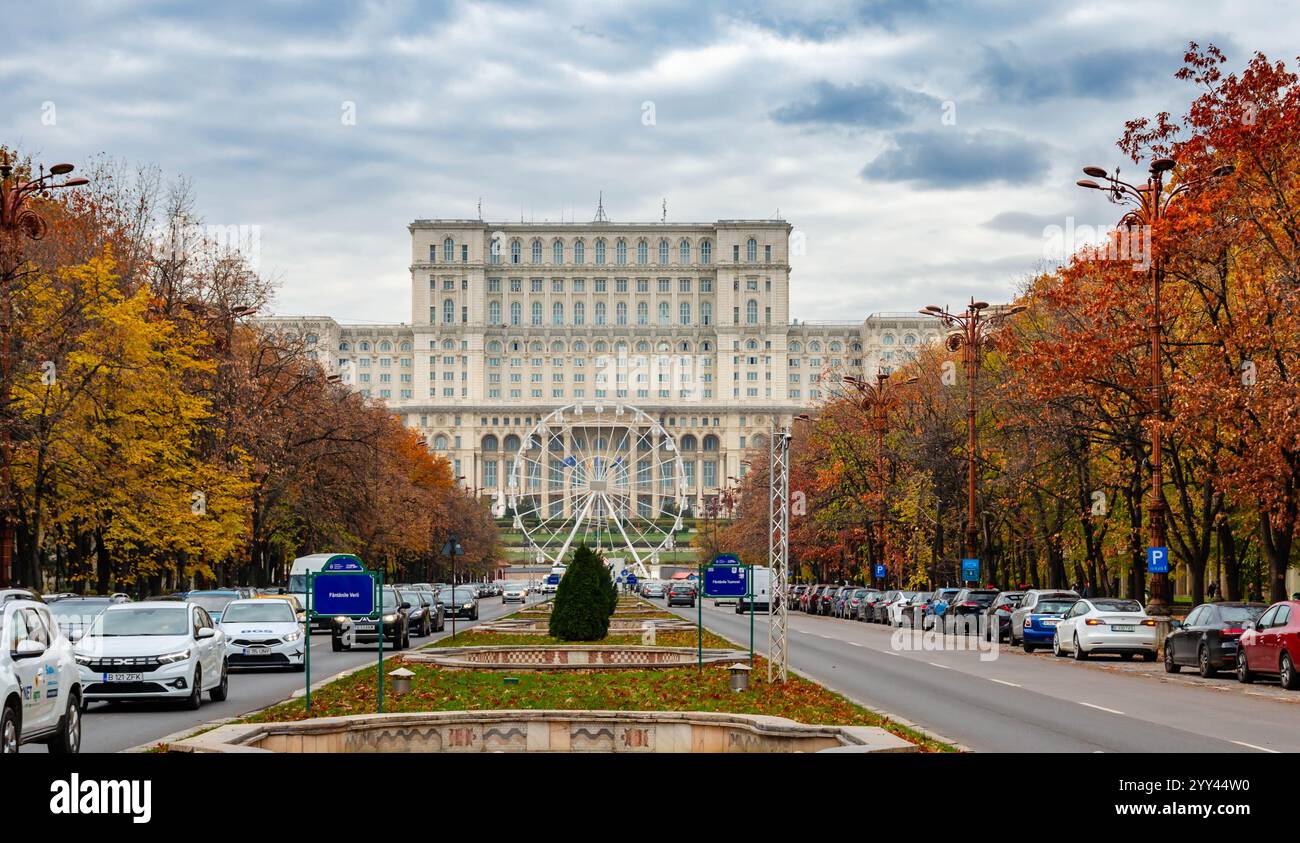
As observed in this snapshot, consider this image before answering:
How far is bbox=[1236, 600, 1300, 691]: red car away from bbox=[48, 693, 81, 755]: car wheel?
1912 cm

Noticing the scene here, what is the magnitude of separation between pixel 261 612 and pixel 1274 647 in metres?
18.7

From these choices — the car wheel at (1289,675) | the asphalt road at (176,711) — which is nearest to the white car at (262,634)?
the asphalt road at (176,711)

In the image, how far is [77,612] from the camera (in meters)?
31.8

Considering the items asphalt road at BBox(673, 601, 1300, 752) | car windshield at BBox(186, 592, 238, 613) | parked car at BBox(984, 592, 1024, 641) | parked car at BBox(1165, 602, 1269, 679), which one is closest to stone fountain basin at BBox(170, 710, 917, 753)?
asphalt road at BBox(673, 601, 1300, 752)

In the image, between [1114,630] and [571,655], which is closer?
[571,655]

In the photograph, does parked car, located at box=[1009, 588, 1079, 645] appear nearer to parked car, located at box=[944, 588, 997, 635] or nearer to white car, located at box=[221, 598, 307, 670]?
parked car, located at box=[944, 588, 997, 635]

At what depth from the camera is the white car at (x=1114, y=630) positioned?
3572 centimetres

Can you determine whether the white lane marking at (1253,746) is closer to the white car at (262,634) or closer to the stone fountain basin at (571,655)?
the stone fountain basin at (571,655)

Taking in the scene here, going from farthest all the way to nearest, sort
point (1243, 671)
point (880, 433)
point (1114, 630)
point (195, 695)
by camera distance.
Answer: point (880, 433)
point (1114, 630)
point (1243, 671)
point (195, 695)

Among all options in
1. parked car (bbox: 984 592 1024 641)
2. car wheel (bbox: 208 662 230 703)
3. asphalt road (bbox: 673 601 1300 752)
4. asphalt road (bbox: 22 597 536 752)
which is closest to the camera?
asphalt road (bbox: 673 601 1300 752)

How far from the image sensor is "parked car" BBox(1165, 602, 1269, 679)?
30.0 m

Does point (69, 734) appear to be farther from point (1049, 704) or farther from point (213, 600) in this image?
point (213, 600)

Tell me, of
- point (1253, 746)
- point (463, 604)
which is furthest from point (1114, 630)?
point (463, 604)

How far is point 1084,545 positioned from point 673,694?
44338 millimetres
